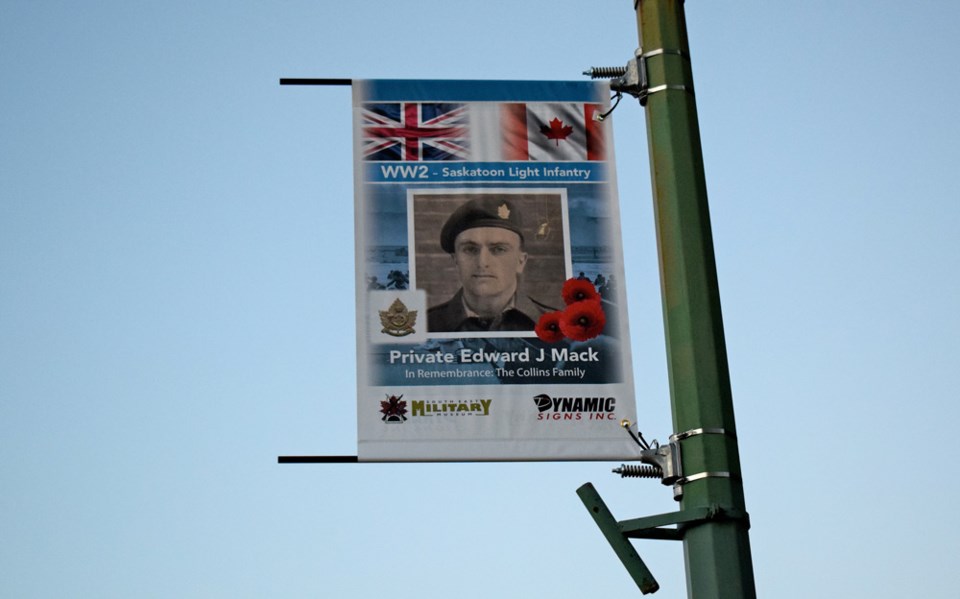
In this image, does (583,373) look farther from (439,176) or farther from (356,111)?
(356,111)

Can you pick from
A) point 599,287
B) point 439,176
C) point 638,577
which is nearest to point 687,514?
point 638,577

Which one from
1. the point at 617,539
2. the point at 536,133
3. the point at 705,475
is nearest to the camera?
the point at 705,475

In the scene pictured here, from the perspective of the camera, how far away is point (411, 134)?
362 inches

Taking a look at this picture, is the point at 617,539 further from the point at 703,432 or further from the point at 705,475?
the point at 703,432

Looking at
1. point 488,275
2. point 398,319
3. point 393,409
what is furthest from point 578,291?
point 393,409

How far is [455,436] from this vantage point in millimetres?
8414

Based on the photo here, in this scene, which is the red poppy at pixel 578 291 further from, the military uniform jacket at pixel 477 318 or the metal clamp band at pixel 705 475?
the metal clamp band at pixel 705 475

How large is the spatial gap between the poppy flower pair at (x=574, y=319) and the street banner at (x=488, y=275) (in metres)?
0.01

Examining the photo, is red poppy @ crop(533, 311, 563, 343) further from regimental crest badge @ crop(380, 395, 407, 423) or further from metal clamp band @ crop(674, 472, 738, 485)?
metal clamp band @ crop(674, 472, 738, 485)

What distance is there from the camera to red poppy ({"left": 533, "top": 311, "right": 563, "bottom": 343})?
8695mm

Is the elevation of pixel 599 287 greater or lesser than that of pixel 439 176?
lesser

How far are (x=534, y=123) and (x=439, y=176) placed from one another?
2.44ft

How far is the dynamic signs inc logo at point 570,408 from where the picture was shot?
8578 millimetres

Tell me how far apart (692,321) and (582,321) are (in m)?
1.94
